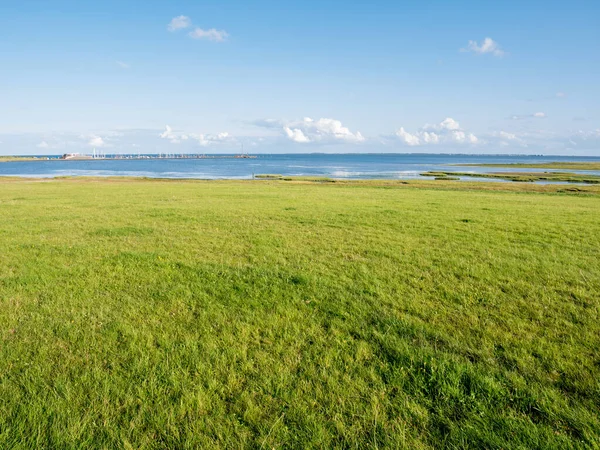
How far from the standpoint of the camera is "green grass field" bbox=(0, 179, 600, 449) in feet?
11.9

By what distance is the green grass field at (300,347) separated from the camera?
11.9ft

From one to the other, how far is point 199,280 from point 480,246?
888 cm

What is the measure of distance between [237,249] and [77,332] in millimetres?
5523

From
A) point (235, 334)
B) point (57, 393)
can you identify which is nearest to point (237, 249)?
point (235, 334)

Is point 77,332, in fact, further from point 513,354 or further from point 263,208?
point 263,208

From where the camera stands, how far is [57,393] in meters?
4.09

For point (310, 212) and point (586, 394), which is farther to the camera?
point (310, 212)

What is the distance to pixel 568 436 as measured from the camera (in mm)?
3465

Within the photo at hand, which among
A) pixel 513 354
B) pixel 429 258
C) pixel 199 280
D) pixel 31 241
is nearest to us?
pixel 513 354

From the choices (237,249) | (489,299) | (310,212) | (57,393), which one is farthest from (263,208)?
(57,393)

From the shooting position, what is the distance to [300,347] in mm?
5121

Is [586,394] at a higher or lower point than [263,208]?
lower

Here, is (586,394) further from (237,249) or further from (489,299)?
(237,249)

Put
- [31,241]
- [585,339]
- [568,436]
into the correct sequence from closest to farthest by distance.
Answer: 1. [568,436]
2. [585,339]
3. [31,241]
